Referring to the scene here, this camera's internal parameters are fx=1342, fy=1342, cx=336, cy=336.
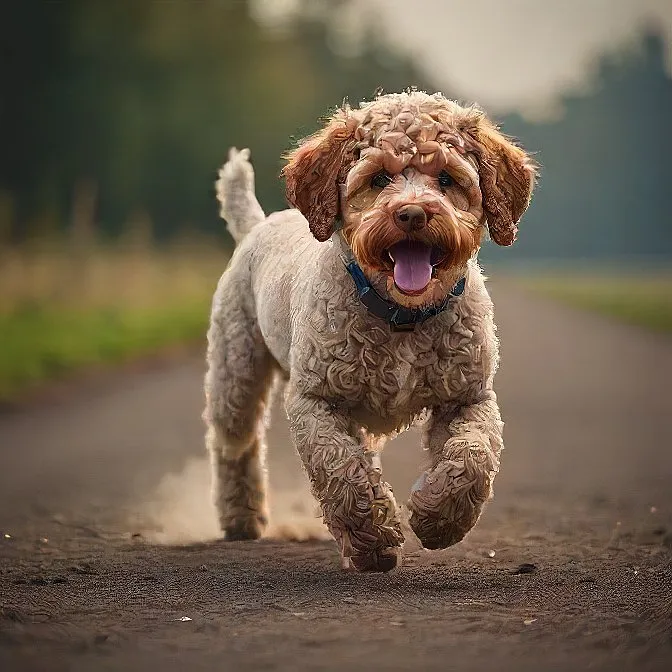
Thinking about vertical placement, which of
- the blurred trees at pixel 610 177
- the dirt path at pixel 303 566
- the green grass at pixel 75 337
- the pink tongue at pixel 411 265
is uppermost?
the blurred trees at pixel 610 177

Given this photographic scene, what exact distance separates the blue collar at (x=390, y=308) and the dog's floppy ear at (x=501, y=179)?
0.94 ft

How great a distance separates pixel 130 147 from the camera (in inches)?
1011

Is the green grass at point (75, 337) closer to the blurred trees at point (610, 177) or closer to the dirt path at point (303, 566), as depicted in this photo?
the dirt path at point (303, 566)

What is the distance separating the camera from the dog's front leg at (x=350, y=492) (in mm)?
5062

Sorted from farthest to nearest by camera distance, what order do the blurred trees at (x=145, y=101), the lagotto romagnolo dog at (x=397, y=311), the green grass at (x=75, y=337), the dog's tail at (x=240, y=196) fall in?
the blurred trees at (x=145, y=101) < the green grass at (x=75, y=337) < the dog's tail at (x=240, y=196) < the lagotto romagnolo dog at (x=397, y=311)

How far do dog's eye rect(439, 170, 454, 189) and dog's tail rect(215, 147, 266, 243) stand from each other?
8.57 feet

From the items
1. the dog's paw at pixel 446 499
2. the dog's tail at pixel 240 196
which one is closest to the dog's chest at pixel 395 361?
the dog's paw at pixel 446 499

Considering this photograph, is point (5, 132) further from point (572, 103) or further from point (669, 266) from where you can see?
point (572, 103)

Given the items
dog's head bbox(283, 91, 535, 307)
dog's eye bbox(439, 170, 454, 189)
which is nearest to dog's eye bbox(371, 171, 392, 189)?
dog's head bbox(283, 91, 535, 307)

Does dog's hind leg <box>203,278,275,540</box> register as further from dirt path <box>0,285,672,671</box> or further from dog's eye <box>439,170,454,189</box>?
dog's eye <box>439,170,454,189</box>

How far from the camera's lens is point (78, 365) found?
579 inches

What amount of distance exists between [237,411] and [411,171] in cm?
230

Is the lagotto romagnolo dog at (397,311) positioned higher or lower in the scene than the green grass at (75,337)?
lower

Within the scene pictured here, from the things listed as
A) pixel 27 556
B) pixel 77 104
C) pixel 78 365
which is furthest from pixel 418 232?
pixel 77 104
